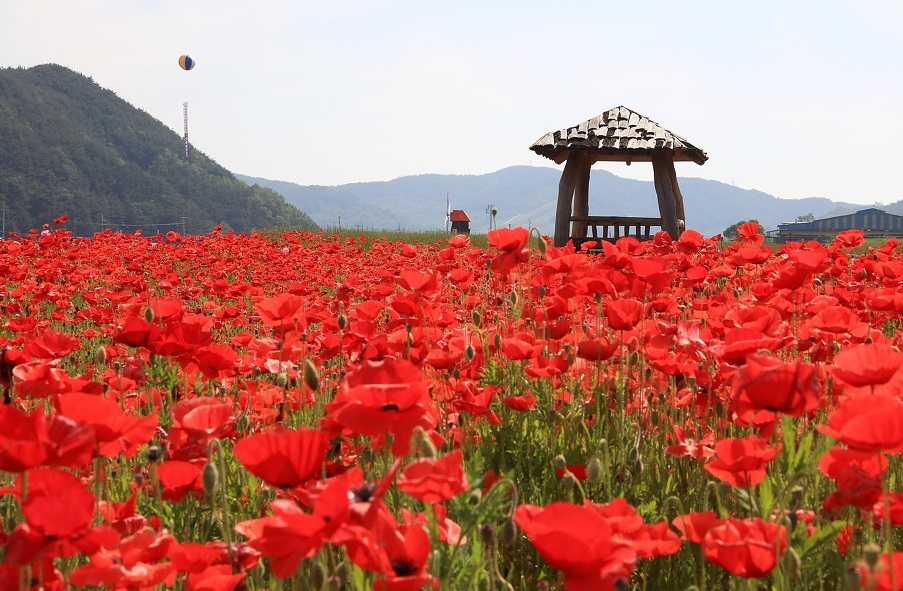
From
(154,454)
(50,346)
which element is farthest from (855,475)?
(50,346)

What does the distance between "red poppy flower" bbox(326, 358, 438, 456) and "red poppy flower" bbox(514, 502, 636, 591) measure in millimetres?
261

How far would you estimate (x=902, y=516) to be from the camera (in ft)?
5.05

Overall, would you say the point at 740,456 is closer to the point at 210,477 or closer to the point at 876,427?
the point at 876,427

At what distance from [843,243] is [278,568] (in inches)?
195

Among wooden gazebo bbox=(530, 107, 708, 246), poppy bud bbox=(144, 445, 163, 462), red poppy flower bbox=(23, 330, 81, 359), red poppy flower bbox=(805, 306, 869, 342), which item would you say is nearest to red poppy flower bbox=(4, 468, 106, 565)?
poppy bud bbox=(144, 445, 163, 462)

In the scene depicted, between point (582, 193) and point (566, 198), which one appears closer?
point (566, 198)

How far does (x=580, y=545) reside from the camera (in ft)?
3.50

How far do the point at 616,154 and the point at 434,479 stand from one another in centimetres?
1452

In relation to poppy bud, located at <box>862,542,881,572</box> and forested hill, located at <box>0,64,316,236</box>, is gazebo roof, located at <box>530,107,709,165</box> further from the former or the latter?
forested hill, located at <box>0,64,316,236</box>

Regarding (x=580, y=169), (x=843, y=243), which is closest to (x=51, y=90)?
(x=580, y=169)

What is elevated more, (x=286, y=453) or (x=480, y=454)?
(x=286, y=453)

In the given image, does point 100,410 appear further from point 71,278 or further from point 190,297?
point 71,278

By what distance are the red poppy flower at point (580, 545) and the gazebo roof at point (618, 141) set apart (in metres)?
13.6

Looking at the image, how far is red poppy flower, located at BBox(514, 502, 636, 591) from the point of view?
3.49 feet
